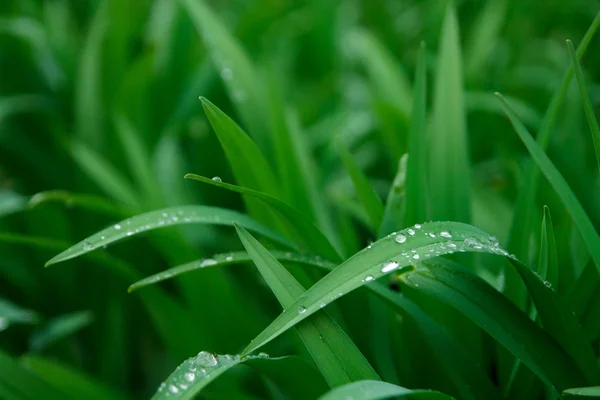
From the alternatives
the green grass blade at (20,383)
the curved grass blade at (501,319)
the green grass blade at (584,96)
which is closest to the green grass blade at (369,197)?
the curved grass blade at (501,319)

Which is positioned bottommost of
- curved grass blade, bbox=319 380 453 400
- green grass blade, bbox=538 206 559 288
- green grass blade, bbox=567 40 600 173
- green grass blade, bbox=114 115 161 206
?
curved grass blade, bbox=319 380 453 400

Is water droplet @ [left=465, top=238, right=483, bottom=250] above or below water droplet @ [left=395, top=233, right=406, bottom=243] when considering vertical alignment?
below

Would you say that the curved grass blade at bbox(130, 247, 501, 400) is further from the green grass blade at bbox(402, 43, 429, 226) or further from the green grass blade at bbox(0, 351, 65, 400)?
the green grass blade at bbox(0, 351, 65, 400)

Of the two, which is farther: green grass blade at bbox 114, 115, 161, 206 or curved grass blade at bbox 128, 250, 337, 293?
green grass blade at bbox 114, 115, 161, 206

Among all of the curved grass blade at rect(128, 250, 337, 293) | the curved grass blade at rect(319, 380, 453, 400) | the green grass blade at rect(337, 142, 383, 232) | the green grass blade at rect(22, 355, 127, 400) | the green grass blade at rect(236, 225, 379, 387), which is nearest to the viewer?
the curved grass blade at rect(319, 380, 453, 400)

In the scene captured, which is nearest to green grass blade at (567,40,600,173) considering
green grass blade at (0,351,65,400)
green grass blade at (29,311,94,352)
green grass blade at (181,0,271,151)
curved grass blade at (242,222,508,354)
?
curved grass blade at (242,222,508,354)

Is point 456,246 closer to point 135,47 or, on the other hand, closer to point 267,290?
point 267,290

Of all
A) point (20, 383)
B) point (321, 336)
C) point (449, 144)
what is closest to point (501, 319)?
point (321, 336)
